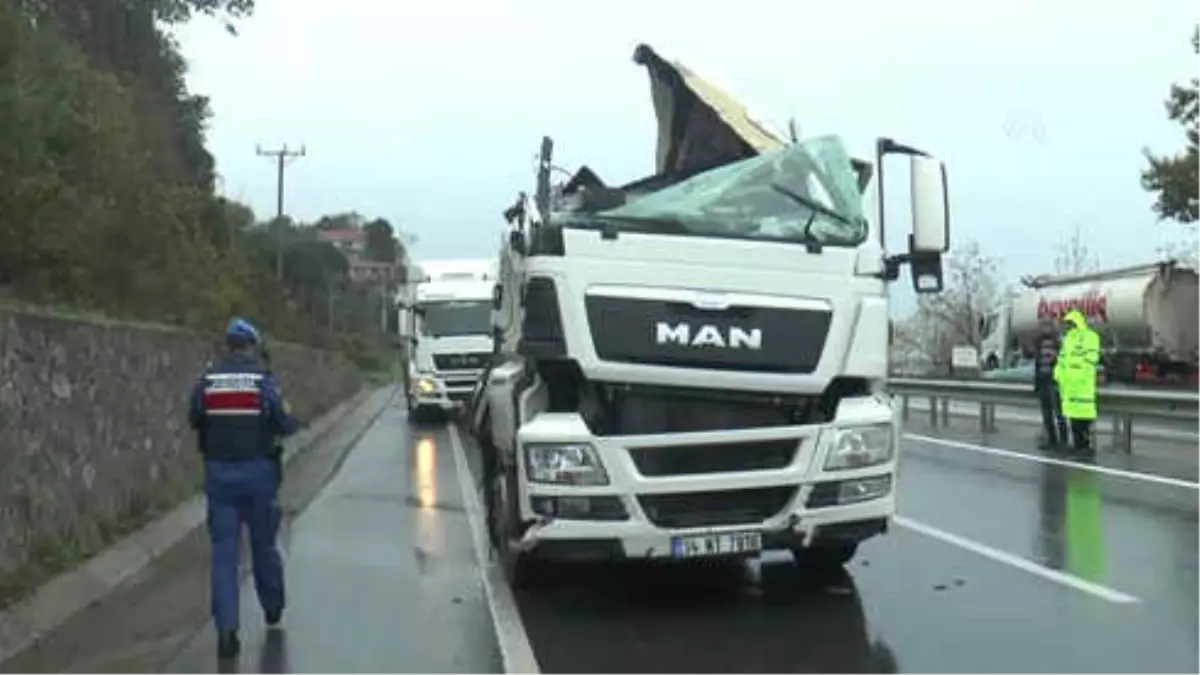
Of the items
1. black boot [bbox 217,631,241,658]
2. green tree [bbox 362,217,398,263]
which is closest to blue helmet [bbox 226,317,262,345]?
black boot [bbox 217,631,241,658]

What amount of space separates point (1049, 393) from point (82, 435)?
1310cm

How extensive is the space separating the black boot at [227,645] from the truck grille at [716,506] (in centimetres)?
234

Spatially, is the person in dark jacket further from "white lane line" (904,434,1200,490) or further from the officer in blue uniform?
the officer in blue uniform

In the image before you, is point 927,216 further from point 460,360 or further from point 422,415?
point 422,415

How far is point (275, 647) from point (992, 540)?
220 inches

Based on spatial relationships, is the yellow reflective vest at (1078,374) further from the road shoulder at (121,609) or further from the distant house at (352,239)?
the distant house at (352,239)

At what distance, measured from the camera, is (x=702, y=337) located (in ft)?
29.1

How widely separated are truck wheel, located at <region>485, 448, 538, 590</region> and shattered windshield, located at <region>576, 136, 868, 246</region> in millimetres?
1843

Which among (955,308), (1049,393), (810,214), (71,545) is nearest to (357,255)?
(955,308)

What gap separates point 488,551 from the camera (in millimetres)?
12172

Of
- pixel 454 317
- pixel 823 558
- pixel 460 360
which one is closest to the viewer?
pixel 823 558

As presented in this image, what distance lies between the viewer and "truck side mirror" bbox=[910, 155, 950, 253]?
9727 millimetres

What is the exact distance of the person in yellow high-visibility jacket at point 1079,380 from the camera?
19016 millimetres

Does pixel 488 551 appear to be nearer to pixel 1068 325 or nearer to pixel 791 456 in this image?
pixel 791 456
